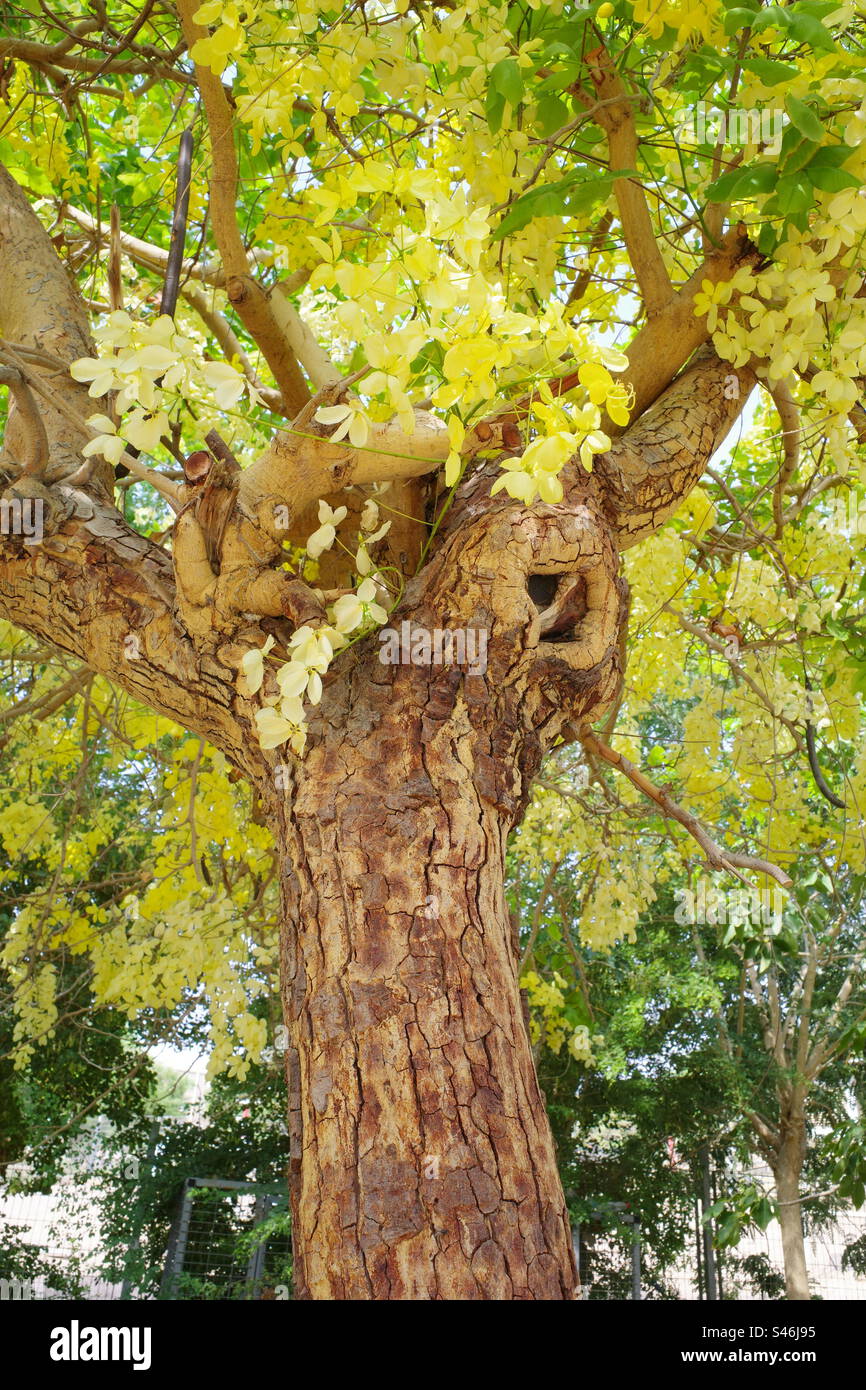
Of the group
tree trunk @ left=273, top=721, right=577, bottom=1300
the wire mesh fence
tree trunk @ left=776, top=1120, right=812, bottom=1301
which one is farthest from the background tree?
the wire mesh fence

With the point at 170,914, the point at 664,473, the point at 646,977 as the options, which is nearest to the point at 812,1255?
the point at 646,977

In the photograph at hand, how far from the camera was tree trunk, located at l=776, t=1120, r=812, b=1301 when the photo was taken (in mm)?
6777

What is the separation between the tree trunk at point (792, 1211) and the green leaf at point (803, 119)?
245 inches

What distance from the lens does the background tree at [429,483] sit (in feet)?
3.92

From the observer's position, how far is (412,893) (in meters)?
1.41

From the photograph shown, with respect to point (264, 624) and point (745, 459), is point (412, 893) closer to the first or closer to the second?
point (264, 624)

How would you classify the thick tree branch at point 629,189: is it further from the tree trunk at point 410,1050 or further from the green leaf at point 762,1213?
the green leaf at point 762,1213

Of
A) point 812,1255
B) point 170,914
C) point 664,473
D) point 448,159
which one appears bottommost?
point 812,1255

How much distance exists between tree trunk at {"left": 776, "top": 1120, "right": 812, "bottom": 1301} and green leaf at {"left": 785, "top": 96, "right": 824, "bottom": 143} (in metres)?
6.22

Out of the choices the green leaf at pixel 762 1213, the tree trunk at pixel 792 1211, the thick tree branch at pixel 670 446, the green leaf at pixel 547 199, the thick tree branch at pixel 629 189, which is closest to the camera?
the green leaf at pixel 547 199

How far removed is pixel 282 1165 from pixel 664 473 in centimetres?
720

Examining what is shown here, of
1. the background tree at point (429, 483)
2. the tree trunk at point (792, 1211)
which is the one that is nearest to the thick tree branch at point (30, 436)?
the background tree at point (429, 483)

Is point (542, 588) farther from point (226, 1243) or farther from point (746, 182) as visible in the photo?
point (226, 1243)
